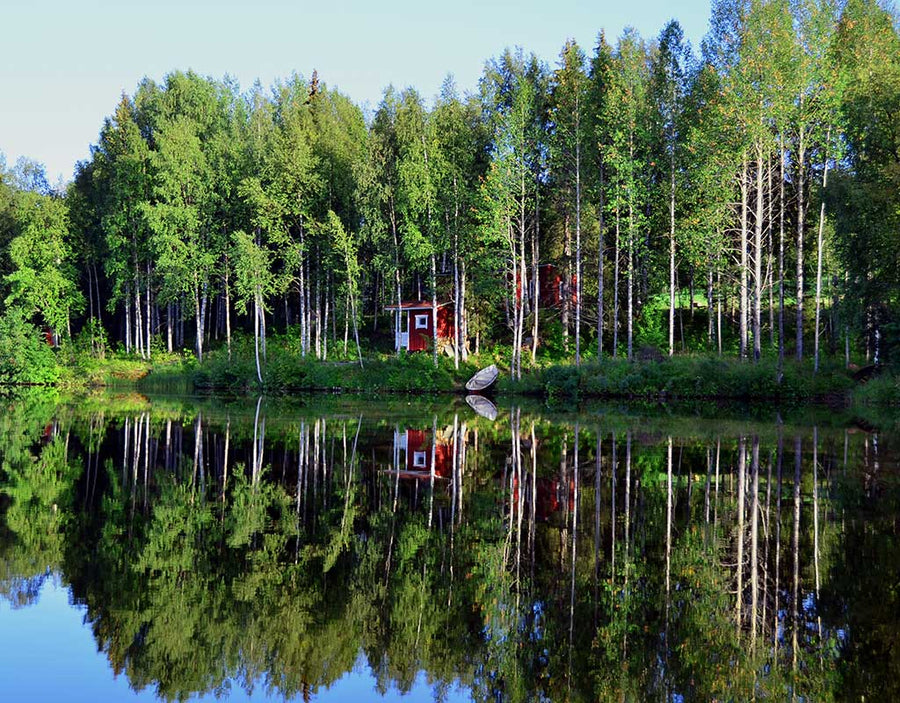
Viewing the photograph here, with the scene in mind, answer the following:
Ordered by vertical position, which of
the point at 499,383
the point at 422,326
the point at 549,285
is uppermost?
the point at 549,285

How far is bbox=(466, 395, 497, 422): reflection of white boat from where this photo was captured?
30875 millimetres

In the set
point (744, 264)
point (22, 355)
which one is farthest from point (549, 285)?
point (22, 355)

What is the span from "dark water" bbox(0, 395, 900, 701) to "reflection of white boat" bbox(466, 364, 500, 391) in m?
25.2

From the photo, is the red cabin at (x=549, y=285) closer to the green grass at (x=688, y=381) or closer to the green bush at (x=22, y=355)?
the green grass at (x=688, y=381)

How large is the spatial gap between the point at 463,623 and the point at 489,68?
41.4m

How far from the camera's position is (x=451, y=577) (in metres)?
8.61

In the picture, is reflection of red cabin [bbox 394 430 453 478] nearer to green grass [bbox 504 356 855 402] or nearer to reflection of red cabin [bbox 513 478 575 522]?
reflection of red cabin [bbox 513 478 575 522]

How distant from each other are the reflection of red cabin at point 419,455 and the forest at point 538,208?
62.6ft

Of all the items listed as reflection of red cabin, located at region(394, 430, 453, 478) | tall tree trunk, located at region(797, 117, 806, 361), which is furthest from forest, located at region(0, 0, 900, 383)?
reflection of red cabin, located at region(394, 430, 453, 478)

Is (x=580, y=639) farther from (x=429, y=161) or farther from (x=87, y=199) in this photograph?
(x=87, y=199)

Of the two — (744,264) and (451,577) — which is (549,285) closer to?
(744,264)

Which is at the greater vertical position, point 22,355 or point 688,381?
point 22,355

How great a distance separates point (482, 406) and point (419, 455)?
17109 mm

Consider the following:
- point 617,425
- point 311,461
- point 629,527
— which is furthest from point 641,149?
point 629,527
